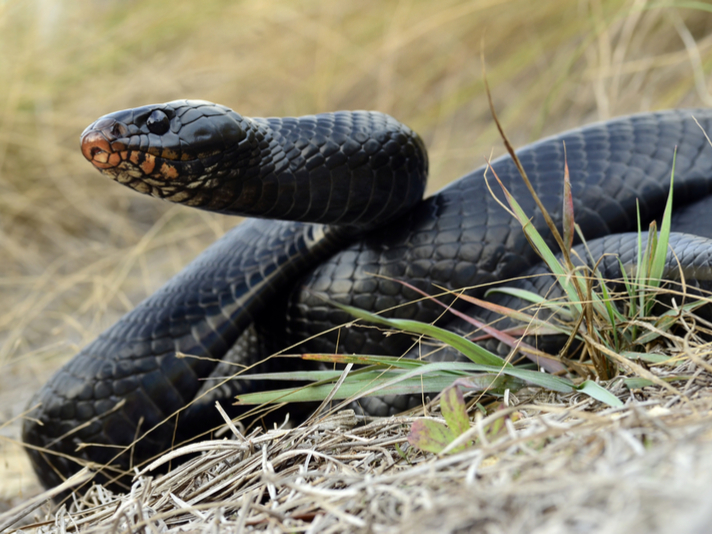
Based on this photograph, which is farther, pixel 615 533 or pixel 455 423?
pixel 455 423

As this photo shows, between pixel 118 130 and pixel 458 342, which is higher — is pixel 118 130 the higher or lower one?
the higher one

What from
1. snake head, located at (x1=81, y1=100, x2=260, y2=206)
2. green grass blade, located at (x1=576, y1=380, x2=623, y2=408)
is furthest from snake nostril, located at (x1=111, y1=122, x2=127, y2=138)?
green grass blade, located at (x1=576, y1=380, x2=623, y2=408)

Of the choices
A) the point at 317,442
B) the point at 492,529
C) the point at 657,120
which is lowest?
the point at 317,442

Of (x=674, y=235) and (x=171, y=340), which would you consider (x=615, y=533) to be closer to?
(x=674, y=235)

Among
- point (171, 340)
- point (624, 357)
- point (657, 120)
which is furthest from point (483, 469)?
point (657, 120)

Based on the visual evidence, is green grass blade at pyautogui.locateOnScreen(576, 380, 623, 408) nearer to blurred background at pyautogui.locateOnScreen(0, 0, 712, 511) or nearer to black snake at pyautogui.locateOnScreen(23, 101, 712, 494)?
black snake at pyautogui.locateOnScreen(23, 101, 712, 494)

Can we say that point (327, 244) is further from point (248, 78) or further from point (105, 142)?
point (248, 78)

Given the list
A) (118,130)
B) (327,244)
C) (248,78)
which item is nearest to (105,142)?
(118,130)
